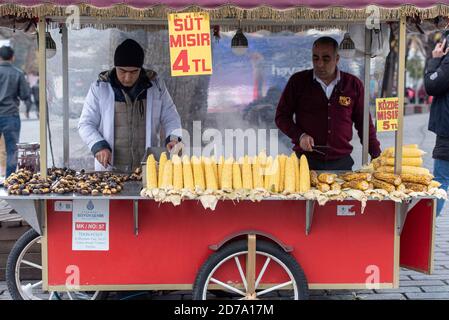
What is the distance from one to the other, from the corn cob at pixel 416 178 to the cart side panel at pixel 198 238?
19 cm

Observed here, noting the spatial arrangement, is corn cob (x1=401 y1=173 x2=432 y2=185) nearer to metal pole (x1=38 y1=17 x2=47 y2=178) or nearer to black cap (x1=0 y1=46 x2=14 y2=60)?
metal pole (x1=38 y1=17 x2=47 y2=178)

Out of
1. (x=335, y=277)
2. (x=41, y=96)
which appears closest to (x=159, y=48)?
(x=41, y=96)

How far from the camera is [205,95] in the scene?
730 cm

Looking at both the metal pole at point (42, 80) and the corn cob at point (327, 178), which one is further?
the corn cob at point (327, 178)

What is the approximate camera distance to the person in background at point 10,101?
7.31 m

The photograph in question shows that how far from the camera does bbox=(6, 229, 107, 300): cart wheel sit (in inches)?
153

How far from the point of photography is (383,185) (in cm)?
358

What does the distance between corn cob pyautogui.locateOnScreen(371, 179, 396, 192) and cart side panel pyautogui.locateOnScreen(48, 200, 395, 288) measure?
0.40ft

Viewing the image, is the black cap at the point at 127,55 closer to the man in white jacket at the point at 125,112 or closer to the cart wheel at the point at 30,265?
the man in white jacket at the point at 125,112

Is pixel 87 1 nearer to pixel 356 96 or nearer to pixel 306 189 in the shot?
pixel 306 189

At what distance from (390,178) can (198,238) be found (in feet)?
4.17

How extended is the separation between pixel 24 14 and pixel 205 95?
4.11 m

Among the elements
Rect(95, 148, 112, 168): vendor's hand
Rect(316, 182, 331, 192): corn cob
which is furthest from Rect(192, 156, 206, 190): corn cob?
Rect(95, 148, 112, 168): vendor's hand

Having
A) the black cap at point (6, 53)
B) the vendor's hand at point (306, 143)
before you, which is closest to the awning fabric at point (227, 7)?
the vendor's hand at point (306, 143)
